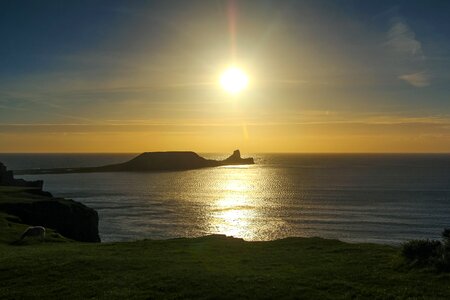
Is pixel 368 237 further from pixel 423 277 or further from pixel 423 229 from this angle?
pixel 423 277

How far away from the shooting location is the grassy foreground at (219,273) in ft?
60.7

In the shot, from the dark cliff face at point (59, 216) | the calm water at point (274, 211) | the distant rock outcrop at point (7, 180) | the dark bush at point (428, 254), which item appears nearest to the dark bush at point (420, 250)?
the dark bush at point (428, 254)

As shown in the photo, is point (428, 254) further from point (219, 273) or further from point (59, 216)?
point (59, 216)

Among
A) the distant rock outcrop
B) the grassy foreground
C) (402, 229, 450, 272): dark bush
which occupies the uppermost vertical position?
the distant rock outcrop

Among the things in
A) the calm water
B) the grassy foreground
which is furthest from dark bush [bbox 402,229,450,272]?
the calm water

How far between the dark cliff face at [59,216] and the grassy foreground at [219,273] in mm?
28435

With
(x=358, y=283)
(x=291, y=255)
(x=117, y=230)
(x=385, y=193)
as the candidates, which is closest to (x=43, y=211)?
(x=117, y=230)

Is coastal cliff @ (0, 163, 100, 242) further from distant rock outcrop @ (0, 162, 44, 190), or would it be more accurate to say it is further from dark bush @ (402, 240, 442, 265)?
dark bush @ (402, 240, 442, 265)

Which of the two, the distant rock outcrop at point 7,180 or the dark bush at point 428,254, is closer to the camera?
the dark bush at point 428,254

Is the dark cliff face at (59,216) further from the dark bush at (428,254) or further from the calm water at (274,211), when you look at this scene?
the dark bush at (428,254)

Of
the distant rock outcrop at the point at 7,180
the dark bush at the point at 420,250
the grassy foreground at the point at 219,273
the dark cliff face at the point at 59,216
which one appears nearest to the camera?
the grassy foreground at the point at 219,273

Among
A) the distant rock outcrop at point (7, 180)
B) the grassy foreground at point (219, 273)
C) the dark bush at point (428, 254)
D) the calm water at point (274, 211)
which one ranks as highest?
the distant rock outcrop at point (7, 180)

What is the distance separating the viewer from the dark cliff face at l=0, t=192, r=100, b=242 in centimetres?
5656

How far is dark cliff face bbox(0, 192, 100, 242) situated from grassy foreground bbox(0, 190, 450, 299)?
28435 millimetres
